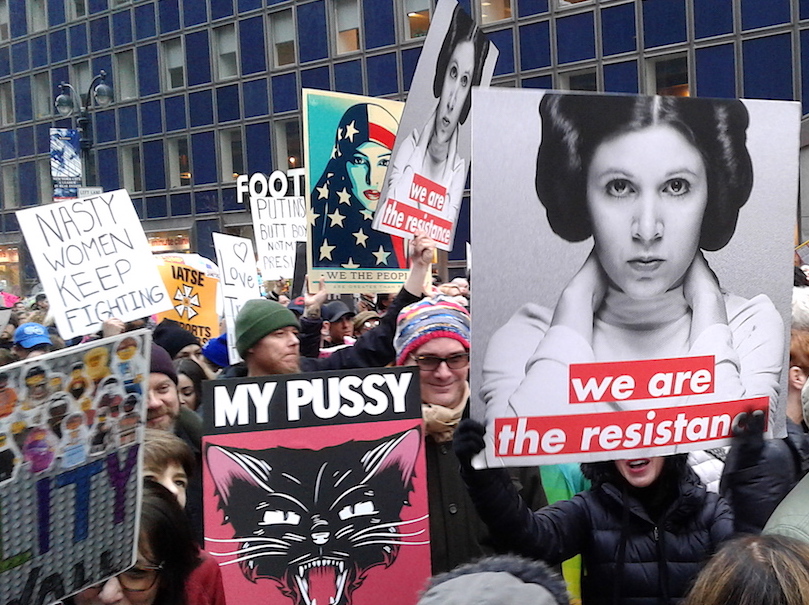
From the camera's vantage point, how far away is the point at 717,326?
287cm

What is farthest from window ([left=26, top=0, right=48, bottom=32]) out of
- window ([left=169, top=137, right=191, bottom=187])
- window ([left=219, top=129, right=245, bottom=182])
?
window ([left=219, top=129, right=245, bottom=182])

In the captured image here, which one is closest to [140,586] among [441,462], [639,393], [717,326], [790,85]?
[441,462]

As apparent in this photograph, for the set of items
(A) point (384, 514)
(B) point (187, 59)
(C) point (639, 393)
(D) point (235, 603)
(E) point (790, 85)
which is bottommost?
(D) point (235, 603)

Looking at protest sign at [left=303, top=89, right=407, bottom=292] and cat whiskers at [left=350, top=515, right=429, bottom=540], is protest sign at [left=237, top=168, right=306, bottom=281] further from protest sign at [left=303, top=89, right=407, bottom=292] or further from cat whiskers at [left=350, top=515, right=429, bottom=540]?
cat whiskers at [left=350, top=515, right=429, bottom=540]

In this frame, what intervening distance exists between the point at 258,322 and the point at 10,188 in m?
37.0

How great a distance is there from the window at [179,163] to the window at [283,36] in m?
4.44

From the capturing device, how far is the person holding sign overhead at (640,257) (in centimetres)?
272

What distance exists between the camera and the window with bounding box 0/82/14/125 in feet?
126

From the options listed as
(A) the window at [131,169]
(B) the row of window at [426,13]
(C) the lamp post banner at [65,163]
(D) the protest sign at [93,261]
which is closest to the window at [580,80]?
(B) the row of window at [426,13]

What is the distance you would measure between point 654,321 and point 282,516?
1.16m

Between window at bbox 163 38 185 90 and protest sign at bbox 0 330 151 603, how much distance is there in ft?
101

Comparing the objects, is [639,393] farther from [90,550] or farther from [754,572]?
[90,550]

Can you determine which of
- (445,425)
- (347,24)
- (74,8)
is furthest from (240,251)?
(74,8)

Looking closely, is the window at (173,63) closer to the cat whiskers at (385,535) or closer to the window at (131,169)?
the window at (131,169)
